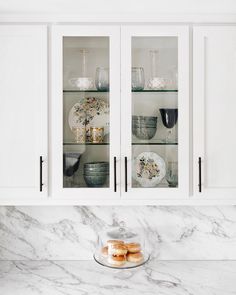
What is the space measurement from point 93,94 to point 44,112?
262 mm

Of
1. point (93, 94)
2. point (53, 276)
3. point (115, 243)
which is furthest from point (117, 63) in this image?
point (53, 276)

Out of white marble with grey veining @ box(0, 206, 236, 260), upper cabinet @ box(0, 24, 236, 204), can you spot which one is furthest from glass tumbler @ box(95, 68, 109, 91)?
white marble with grey veining @ box(0, 206, 236, 260)

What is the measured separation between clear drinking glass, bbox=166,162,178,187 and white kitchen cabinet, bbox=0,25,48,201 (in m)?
0.62

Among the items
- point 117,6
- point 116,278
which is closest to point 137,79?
point 117,6

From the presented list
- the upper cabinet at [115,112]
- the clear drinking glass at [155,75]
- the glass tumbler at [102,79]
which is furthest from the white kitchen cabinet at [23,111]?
the clear drinking glass at [155,75]

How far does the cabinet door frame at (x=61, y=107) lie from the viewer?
185 cm

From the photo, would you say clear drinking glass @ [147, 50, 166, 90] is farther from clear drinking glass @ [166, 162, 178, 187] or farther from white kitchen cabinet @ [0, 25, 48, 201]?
white kitchen cabinet @ [0, 25, 48, 201]

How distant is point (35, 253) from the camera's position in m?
2.17

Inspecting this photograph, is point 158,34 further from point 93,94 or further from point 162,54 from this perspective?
point 93,94

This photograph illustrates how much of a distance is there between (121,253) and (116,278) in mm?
135

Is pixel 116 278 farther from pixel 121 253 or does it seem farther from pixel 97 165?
pixel 97 165

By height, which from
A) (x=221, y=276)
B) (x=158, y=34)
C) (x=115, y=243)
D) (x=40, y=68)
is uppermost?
(x=158, y=34)

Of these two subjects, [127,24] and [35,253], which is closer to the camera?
[127,24]

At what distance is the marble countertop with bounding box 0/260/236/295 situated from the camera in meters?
1.76
